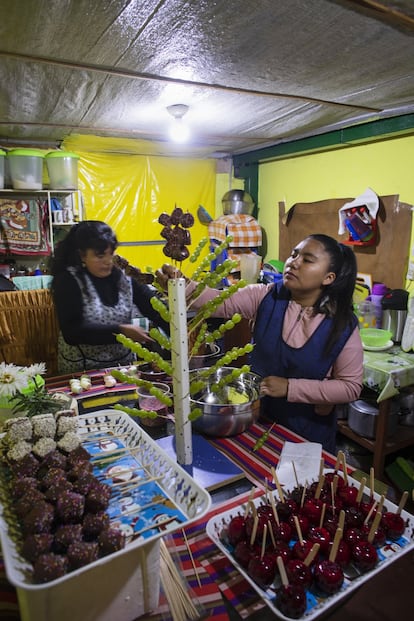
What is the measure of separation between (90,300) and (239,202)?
3119 mm

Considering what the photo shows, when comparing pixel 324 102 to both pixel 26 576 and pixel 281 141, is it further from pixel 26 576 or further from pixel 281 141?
pixel 26 576

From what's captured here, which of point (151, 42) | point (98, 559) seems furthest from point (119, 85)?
point (98, 559)

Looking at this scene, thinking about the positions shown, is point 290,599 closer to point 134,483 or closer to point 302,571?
point 302,571

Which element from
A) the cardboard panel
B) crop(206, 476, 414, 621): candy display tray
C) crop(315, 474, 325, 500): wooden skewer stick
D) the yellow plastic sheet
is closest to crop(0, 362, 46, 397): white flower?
crop(206, 476, 414, 621): candy display tray

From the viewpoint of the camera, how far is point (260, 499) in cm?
111

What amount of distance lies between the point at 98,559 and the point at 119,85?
9.59 ft

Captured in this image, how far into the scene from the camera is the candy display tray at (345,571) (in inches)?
31.5

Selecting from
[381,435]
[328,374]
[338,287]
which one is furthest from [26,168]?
[381,435]

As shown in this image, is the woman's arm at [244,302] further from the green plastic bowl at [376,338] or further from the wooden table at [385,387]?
the green plastic bowl at [376,338]

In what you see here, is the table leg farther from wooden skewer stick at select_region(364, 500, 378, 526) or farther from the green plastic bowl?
wooden skewer stick at select_region(364, 500, 378, 526)

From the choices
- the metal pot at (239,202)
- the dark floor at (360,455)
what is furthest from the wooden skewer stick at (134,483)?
the metal pot at (239,202)

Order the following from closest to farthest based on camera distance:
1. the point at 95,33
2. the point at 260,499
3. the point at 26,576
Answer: the point at 26,576 → the point at 260,499 → the point at 95,33

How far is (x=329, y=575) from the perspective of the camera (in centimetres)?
83

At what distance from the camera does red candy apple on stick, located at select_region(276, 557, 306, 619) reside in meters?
0.78
